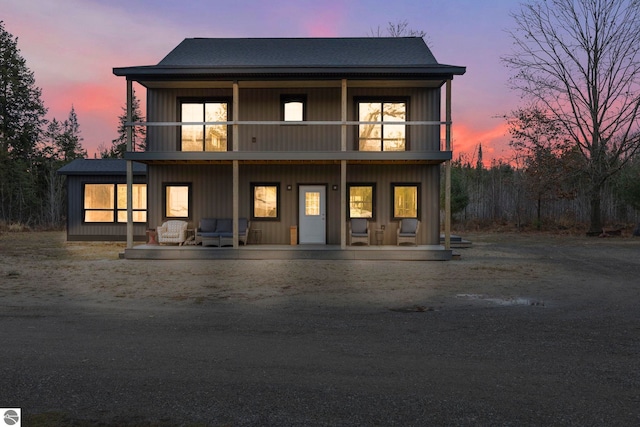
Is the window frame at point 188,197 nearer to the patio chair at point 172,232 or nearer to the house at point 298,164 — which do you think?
the house at point 298,164

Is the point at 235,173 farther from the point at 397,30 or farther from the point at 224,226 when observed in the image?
the point at 397,30

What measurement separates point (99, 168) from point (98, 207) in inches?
66.9

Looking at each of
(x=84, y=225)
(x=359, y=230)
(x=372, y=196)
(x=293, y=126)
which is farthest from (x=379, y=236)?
(x=84, y=225)

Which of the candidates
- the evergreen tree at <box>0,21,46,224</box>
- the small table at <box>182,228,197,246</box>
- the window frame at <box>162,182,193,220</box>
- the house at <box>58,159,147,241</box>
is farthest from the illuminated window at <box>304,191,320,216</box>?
the evergreen tree at <box>0,21,46,224</box>

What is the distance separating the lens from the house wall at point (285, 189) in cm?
1617

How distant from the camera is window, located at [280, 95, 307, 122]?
16.3 meters

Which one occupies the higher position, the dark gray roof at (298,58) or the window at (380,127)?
the dark gray roof at (298,58)

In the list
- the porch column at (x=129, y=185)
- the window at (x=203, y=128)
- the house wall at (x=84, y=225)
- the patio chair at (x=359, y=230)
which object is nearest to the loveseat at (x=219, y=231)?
the porch column at (x=129, y=185)

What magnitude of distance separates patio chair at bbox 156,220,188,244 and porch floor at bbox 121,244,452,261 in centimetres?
110

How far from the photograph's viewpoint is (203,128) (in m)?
16.4

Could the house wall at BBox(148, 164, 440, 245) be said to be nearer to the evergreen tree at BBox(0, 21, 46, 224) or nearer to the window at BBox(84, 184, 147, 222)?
the window at BBox(84, 184, 147, 222)

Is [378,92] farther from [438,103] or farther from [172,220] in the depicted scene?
[172,220]

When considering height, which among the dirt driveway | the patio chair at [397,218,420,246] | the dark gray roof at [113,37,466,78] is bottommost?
the dirt driveway

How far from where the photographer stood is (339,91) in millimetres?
16297
